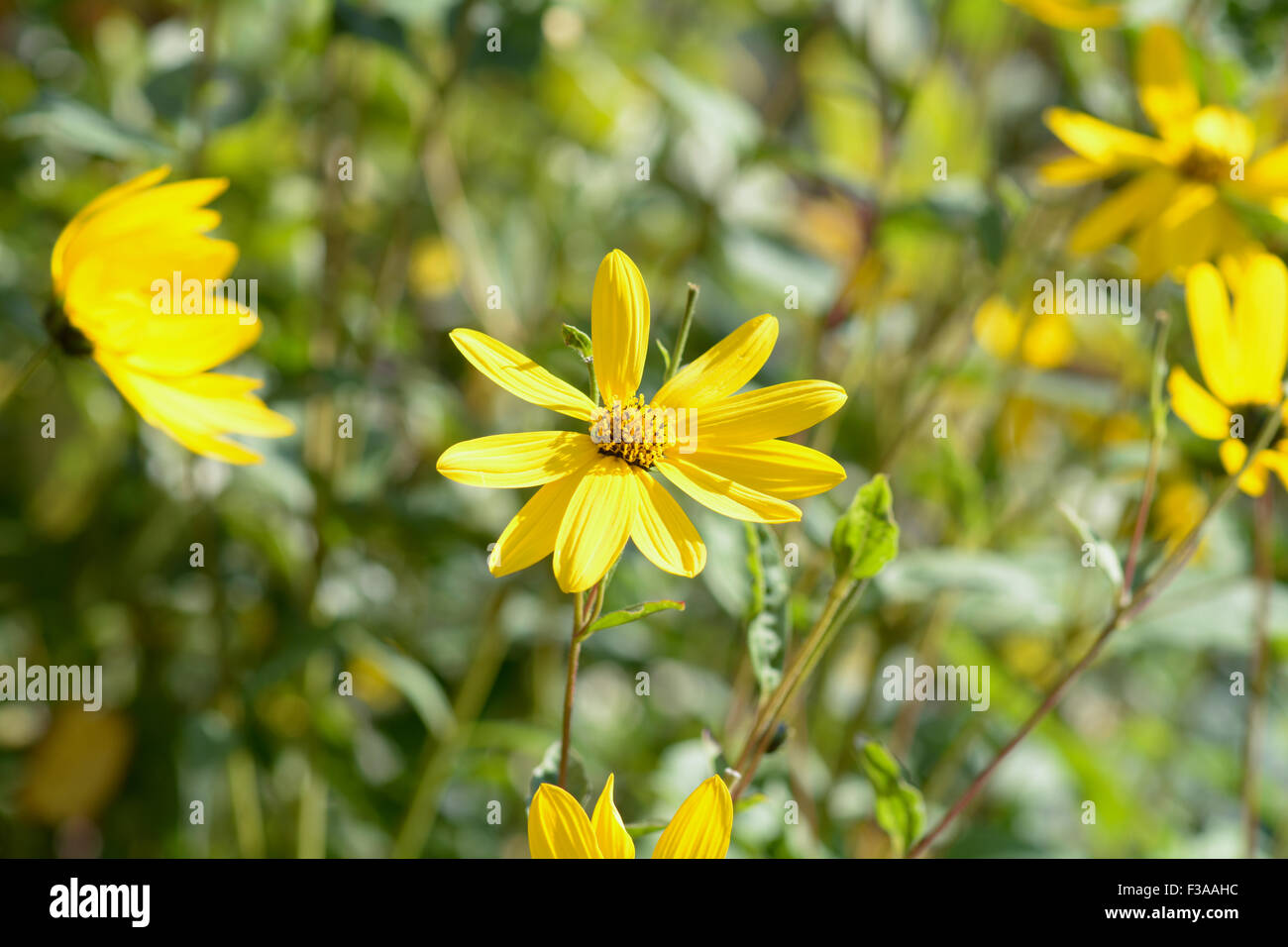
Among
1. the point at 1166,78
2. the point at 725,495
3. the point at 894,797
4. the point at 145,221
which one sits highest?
the point at 1166,78

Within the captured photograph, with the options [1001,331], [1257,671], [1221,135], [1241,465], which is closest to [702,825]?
[1241,465]

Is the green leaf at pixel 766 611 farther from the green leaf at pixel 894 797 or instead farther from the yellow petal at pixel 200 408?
the yellow petal at pixel 200 408

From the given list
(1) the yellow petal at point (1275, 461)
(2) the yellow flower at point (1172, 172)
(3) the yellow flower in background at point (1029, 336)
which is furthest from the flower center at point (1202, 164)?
(1) the yellow petal at point (1275, 461)

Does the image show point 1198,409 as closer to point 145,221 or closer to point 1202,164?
point 1202,164

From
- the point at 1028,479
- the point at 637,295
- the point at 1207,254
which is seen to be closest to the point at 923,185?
the point at 1028,479

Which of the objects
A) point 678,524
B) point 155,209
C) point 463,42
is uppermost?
point 463,42

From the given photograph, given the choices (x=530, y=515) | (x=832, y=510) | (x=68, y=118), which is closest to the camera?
(x=530, y=515)

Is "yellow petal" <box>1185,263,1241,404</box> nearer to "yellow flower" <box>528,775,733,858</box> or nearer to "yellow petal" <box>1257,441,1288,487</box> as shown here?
"yellow petal" <box>1257,441,1288,487</box>
